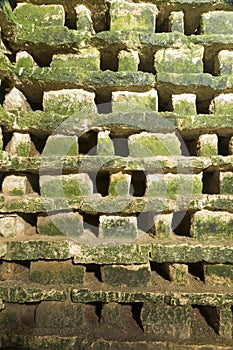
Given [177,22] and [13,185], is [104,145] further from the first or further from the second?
[177,22]

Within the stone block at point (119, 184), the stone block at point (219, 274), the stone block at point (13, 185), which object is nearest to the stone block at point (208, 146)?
the stone block at point (119, 184)

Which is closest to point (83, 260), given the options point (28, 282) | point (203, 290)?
→ point (28, 282)

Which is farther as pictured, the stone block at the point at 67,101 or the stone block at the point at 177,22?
the stone block at the point at 177,22

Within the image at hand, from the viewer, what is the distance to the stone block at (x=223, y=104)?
197 centimetres

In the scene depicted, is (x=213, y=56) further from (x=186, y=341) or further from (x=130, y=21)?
(x=186, y=341)

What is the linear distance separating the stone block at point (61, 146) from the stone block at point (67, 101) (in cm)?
18

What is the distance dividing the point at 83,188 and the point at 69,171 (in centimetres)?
15

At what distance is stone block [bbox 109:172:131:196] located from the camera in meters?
1.91

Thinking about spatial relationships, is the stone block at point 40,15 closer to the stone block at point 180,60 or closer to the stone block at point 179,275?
the stone block at point 180,60

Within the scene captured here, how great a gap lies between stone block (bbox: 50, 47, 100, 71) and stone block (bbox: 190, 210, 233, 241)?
1241 millimetres

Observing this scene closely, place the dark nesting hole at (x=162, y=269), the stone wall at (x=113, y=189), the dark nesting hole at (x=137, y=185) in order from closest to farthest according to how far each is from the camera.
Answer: the stone wall at (x=113, y=189) → the dark nesting hole at (x=162, y=269) → the dark nesting hole at (x=137, y=185)

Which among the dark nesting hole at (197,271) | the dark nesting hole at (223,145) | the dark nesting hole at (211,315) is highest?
the dark nesting hole at (223,145)

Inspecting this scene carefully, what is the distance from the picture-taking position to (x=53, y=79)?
1.88 meters

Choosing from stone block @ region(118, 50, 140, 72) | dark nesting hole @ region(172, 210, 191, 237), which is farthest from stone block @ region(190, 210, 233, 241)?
stone block @ region(118, 50, 140, 72)
